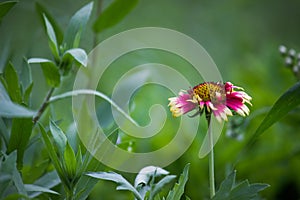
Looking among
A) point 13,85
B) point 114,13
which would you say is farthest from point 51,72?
point 114,13

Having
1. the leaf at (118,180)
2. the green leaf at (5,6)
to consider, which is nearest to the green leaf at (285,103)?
the leaf at (118,180)

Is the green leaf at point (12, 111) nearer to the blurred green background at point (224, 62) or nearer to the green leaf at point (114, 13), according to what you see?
the blurred green background at point (224, 62)

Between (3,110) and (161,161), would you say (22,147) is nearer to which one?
(3,110)

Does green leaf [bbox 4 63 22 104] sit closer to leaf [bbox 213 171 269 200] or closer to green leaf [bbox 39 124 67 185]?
green leaf [bbox 39 124 67 185]

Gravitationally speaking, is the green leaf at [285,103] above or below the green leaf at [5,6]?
below

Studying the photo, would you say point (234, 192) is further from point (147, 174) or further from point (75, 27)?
point (75, 27)

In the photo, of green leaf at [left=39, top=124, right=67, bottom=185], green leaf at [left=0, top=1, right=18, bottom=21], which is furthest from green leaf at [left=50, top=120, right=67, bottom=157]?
green leaf at [left=0, top=1, right=18, bottom=21]

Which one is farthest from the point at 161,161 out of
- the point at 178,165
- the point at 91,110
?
the point at 91,110
